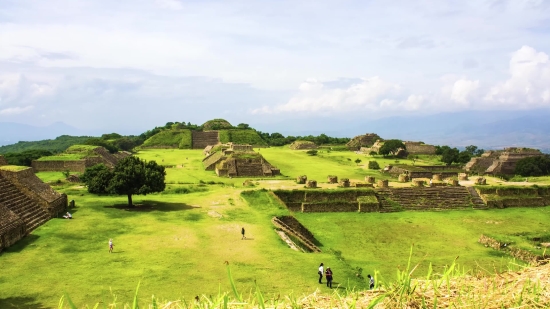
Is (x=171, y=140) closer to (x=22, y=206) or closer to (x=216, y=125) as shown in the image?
(x=216, y=125)

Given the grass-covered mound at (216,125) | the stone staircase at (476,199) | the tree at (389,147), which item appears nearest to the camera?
the stone staircase at (476,199)

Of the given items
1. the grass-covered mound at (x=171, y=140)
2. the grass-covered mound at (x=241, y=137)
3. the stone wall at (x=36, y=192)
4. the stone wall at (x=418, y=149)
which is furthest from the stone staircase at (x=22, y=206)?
the stone wall at (x=418, y=149)

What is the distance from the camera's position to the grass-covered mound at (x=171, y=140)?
96.7 meters

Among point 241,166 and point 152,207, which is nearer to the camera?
point 152,207

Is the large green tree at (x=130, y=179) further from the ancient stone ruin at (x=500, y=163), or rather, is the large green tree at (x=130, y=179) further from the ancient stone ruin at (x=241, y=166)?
the ancient stone ruin at (x=500, y=163)

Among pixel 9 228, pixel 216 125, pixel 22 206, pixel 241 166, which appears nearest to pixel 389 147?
pixel 241 166

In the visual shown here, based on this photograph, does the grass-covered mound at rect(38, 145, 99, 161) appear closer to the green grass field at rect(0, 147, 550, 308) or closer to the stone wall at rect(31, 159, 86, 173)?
the stone wall at rect(31, 159, 86, 173)

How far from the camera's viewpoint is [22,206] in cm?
2253

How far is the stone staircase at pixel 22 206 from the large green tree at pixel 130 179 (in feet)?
16.5

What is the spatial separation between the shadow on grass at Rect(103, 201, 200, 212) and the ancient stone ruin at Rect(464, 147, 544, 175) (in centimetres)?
4747

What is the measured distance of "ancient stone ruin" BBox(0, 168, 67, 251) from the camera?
19.4 metres

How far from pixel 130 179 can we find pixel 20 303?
15.2 m

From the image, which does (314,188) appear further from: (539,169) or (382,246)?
(539,169)

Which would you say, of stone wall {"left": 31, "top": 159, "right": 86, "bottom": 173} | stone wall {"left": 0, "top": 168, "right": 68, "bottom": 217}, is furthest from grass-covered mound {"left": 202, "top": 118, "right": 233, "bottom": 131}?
stone wall {"left": 0, "top": 168, "right": 68, "bottom": 217}
